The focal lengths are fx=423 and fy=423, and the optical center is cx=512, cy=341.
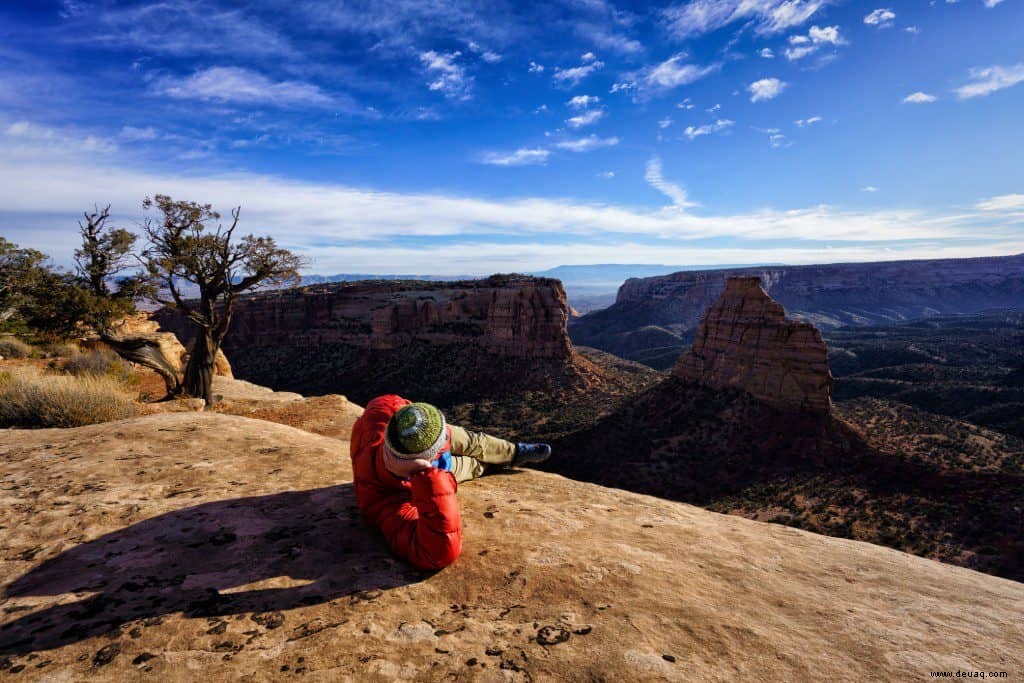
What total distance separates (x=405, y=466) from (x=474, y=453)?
2.59 m

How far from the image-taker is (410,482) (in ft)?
13.3

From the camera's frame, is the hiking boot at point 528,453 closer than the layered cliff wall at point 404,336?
Yes

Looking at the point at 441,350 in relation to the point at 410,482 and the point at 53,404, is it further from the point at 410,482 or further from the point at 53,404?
the point at 410,482

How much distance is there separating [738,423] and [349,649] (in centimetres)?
3682

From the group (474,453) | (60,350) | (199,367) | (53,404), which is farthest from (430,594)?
(60,350)

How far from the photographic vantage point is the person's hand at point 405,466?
4008 mm

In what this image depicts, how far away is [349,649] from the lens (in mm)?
2836

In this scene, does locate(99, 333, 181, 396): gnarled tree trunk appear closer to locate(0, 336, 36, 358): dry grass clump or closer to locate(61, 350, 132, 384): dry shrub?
locate(61, 350, 132, 384): dry shrub

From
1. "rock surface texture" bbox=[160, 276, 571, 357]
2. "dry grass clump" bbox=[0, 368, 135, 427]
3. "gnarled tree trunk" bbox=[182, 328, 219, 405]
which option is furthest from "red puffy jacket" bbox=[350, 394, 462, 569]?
"rock surface texture" bbox=[160, 276, 571, 357]

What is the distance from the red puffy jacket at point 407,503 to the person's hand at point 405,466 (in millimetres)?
65

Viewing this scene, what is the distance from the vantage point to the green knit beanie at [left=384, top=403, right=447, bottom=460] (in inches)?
156

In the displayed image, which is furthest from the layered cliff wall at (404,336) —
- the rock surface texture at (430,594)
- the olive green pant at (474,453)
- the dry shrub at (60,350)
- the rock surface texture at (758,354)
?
the rock surface texture at (430,594)

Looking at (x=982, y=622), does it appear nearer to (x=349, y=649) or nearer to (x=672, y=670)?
(x=672, y=670)

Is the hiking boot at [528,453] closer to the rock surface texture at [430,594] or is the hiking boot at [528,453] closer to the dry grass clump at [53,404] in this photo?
the rock surface texture at [430,594]
